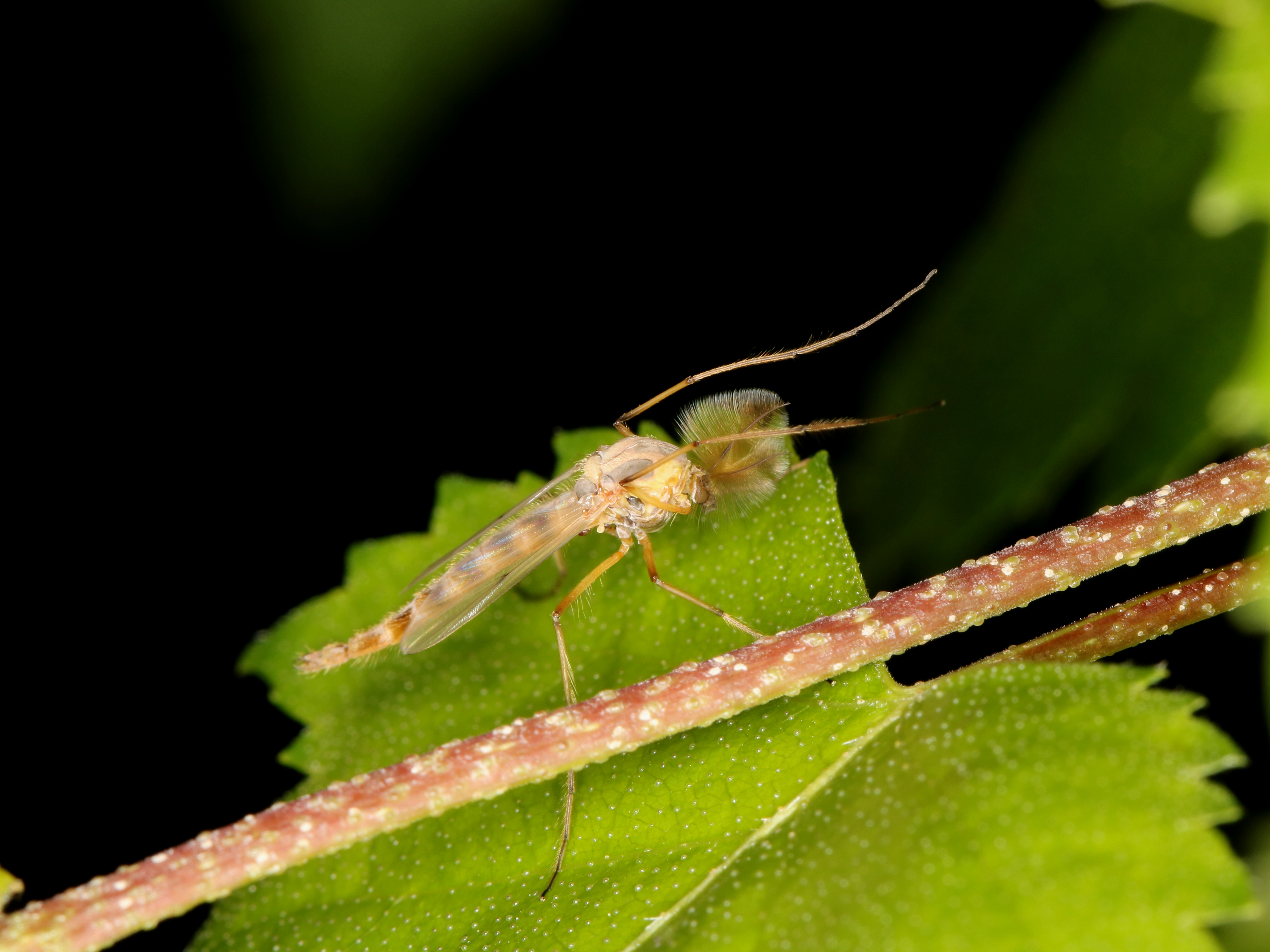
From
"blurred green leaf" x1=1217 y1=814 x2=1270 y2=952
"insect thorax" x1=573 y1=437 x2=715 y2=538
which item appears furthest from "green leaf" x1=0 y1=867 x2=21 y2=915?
"blurred green leaf" x1=1217 y1=814 x2=1270 y2=952

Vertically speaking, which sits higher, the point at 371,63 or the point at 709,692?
the point at 371,63

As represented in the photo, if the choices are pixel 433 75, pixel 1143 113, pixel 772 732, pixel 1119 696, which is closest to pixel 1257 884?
pixel 1119 696

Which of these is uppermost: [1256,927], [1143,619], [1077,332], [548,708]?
[1077,332]

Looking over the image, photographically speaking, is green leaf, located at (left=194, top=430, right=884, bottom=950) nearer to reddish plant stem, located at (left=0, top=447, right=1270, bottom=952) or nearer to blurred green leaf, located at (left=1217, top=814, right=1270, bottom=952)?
reddish plant stem, located at (left=0, top=447, right=1270, bottom=952)

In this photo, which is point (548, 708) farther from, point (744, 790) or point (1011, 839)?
point (1011, 839)

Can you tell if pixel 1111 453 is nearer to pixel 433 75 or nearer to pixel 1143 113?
pixel 1143 113

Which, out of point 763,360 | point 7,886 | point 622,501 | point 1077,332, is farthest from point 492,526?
point 1077,332
